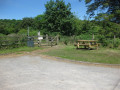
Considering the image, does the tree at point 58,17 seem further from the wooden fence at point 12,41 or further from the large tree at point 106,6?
the wooden fence at point 12,41

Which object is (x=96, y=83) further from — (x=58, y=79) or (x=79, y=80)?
(x=58, y=79)

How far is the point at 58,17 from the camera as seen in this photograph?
30047mm

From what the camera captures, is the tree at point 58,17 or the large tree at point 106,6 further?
the tree at point 58,17

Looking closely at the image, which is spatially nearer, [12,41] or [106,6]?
[12,41]

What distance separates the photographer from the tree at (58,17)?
3009 centimetres

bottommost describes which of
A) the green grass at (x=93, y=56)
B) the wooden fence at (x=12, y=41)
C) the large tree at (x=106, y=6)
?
the green grass at (x=93, y=56)

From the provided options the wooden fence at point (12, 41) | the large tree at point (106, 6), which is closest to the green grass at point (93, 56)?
the wooden fence at point (12, 41)

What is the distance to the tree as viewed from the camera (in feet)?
98.7

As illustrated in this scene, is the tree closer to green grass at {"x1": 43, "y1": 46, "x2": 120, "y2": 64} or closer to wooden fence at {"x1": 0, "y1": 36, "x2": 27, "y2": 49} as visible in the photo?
wooden fence at {"x1": 0, "y1": 36, "x2": 27, "y2": 49}

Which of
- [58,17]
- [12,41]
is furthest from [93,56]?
[58,17]

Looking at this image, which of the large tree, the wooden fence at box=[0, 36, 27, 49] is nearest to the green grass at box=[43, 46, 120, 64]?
the wooden fence at box=[0, 36, 27, 49]

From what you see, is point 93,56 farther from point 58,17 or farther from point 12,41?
point 58,17

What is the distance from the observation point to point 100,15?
18.1 m

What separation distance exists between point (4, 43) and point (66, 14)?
21239 mm
